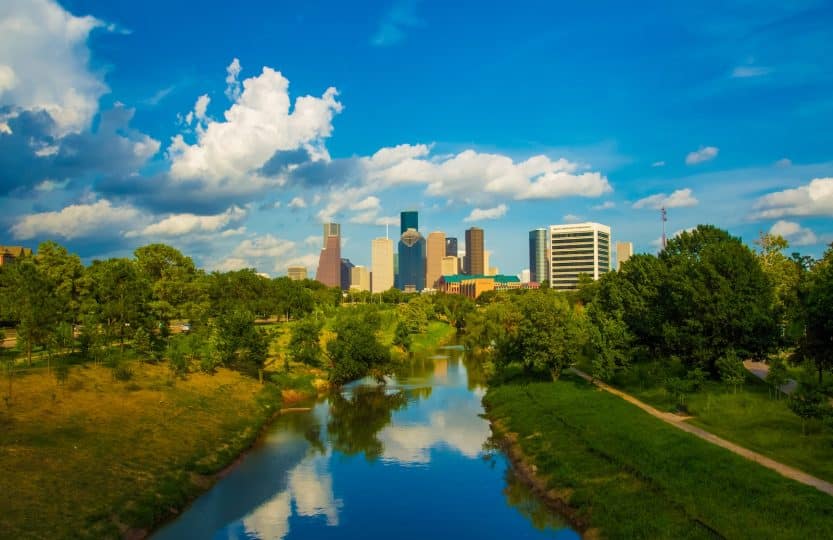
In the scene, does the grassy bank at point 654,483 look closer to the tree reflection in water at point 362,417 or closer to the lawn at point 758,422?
the lawn at point 758,422

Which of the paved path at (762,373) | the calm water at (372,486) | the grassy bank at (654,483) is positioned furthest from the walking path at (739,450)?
the calm water at (372,486)

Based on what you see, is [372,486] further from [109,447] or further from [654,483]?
[654,483]

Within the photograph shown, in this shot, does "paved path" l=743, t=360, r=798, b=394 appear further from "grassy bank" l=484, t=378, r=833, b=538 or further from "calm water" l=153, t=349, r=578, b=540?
"calm water" l=153, t=349, r=578, b=540

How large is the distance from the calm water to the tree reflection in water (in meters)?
0.18

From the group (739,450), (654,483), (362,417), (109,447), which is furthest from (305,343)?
(739,450)

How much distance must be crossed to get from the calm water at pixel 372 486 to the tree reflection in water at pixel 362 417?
177mm

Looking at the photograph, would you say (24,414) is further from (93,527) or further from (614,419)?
(614,419)

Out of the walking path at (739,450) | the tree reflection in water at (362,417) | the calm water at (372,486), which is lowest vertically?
the calm water at (372,486)

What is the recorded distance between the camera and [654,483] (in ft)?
117

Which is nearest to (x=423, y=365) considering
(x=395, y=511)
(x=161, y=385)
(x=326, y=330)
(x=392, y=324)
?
(x=326, y=330)

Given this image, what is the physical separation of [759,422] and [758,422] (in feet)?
0.21

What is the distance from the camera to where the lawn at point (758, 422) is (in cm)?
3656

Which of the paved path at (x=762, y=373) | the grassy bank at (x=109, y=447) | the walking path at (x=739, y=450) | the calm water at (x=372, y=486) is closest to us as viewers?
the walking path at (x=739, y=450)

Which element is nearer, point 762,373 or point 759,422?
point 759,422
